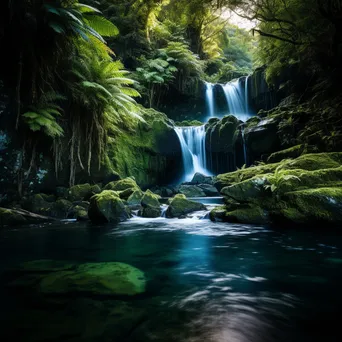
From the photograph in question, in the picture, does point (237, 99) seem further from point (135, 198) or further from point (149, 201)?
point (149, 201)

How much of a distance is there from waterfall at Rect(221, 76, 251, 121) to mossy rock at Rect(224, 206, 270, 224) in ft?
39.7

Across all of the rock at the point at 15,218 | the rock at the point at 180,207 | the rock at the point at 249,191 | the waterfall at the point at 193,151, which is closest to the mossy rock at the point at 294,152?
the rock at the point at 180,207

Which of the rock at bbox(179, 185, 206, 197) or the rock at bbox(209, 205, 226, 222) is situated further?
the rock at bbox(179, 185, 206, 197)

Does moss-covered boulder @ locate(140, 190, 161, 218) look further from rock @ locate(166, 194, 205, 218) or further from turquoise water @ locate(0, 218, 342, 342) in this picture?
turquoise water @ locate(0, 218, 342, 342)

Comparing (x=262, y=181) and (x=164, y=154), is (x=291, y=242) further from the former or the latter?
(x=164, y=154)

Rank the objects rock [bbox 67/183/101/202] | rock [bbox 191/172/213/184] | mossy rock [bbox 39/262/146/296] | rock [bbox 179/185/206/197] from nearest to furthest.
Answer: mossy rock [bbox 39/262/146/296], rock [bbox 67/183/101/202], rock [bbox 179/185/206/197], rock [bbox 191/172/213/184]

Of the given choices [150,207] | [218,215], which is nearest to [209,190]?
[150,207]

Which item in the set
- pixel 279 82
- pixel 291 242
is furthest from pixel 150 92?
pixel 291 242

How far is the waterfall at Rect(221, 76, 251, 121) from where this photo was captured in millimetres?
17156

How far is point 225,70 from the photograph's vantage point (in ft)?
71.4

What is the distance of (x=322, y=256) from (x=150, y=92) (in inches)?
577

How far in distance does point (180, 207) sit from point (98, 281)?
15.6 ft

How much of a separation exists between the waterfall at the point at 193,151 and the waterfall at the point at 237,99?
159 inches

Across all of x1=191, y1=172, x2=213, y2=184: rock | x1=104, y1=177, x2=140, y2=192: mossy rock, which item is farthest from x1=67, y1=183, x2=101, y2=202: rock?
x1=191, y1=172, x2=213, y2=184: rock
